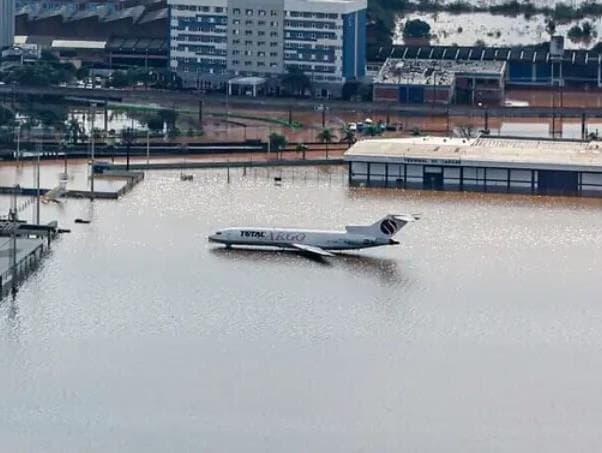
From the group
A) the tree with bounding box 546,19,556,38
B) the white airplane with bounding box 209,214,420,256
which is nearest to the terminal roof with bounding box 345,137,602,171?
the white airplane with bounding box 209,214,420,256

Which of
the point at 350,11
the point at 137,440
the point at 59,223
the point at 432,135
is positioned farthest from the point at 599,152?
the point at 137,440

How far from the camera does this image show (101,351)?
13.0 m

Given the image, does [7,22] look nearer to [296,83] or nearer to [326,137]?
[296,83]

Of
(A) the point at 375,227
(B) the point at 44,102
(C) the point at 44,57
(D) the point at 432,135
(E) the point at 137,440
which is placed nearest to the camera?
(E) the point at 137,440

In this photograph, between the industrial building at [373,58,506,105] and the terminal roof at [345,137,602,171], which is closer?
the terminal roof at [345,137,602,171]

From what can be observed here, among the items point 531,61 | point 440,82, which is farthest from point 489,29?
point 440,82

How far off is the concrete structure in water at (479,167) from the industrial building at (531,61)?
6.72m

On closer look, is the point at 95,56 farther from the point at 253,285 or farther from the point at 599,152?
the point at 253,285

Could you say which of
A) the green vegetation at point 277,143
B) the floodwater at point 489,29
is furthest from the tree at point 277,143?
the floodwater at point 489,29

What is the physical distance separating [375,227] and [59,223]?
93.1 inches

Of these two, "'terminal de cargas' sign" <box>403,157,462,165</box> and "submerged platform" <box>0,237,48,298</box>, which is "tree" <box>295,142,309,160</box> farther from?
"submerged platform" <box>0,237,48,298</box>

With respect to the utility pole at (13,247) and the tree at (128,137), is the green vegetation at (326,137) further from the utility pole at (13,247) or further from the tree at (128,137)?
the utility pole at (13,247)

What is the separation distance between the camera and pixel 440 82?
25.5m

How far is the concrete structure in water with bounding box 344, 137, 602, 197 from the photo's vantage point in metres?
19.3
